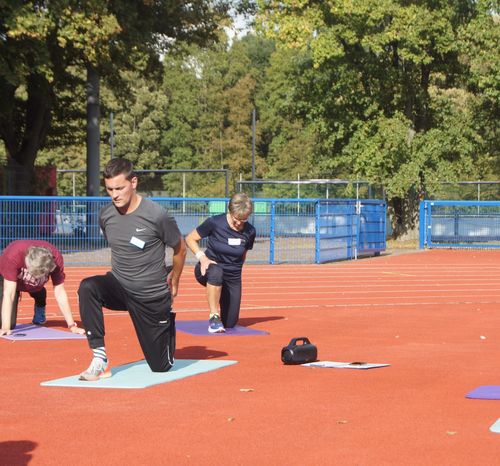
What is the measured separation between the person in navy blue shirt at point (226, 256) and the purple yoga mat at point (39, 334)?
161 cm

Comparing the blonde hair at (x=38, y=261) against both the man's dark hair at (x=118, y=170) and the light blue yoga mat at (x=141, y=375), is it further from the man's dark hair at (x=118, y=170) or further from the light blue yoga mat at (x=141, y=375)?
the man's dark hair at (x=118, y=170)

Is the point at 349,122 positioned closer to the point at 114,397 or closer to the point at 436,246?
the point at 436,246

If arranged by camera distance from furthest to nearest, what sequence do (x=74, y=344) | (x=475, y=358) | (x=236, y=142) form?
(x=236, y=142) < (x=74, y=344) < (x=475, y=358)

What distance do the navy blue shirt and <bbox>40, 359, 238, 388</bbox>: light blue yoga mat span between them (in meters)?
2.92

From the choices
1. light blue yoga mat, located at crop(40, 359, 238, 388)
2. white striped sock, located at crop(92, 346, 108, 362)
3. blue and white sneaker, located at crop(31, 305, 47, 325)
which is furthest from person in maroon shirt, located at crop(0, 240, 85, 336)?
white striped sock, located at crop(92, 346, 108, 362)

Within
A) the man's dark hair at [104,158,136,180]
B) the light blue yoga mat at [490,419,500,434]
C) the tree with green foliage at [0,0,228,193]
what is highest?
the tree with green foliage at [0,0,228,193]

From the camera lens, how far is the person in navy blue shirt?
1306 centimetres

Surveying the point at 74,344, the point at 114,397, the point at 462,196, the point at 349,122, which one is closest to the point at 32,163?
the point at 349,122

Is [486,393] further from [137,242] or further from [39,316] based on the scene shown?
[39,316]

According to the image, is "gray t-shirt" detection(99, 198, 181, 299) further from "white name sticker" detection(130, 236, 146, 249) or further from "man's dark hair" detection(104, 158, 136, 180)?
"man's dark hair" detection(104, 158, 136, 180)

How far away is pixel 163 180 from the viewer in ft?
285

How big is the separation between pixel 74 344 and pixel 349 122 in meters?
32.3

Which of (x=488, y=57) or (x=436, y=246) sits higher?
(x=488, y=57)

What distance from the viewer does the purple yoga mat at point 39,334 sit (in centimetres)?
1235
